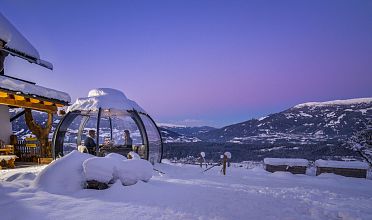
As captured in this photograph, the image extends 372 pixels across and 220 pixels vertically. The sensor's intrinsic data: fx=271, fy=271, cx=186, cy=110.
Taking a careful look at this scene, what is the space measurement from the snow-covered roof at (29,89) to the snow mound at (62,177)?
6505mm

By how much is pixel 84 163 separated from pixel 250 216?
3.72 m

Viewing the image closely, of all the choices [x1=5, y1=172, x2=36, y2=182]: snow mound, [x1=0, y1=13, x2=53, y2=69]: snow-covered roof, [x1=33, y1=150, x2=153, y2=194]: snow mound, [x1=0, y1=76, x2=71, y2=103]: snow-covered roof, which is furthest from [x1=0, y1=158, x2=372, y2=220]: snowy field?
[x1=0, y1=13, x2=53, y2=69]: snow-covered roof

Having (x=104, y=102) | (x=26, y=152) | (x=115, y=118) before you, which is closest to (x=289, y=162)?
(x=115, y=118)

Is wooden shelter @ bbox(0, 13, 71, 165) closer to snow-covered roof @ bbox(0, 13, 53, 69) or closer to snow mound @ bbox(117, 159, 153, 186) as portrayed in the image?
snow-covered roof @ bbox(0, 13, 53, 69)

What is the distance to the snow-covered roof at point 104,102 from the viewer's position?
11.8m

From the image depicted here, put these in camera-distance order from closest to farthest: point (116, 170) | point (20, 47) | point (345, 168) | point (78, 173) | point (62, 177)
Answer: point (62, 177) → point (78, 173) → point (116, 170) → point (20, 47) → point (345, 168)

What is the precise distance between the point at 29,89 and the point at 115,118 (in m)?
4.86

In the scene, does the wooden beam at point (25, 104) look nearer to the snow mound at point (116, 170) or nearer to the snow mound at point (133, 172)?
the snow mound at point (116, 170)

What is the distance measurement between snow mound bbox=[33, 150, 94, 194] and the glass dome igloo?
5.13m

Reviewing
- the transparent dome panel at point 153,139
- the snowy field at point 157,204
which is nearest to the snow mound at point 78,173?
the snowy field at point 157,204

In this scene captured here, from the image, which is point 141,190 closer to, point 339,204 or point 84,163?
point 84,163

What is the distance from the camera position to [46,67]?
1658 centimetres

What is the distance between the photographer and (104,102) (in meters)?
11.9

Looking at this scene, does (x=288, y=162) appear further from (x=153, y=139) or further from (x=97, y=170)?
(x=97, y=170)
